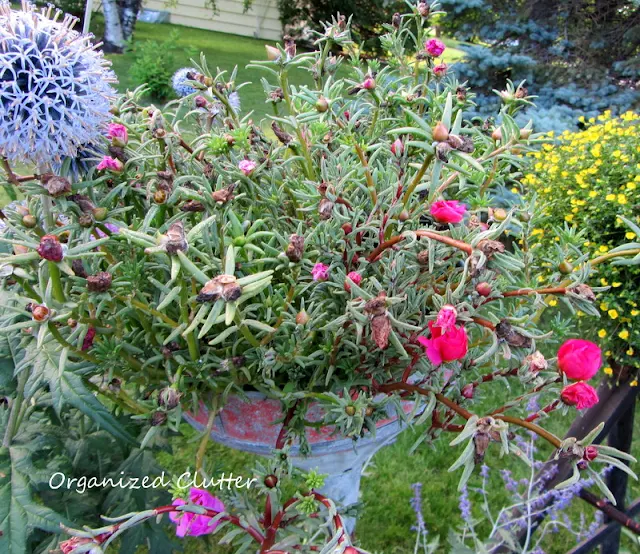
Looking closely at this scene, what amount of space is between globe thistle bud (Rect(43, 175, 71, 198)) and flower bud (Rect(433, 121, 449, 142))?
1.24ft

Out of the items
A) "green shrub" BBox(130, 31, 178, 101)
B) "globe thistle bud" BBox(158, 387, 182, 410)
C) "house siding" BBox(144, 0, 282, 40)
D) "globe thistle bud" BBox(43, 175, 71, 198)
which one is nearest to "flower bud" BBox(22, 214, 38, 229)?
"globe thistle bud" BBox(43, 175, 71, 198)

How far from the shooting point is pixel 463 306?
593 millimetres

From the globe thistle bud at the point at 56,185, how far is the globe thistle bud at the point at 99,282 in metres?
0.09

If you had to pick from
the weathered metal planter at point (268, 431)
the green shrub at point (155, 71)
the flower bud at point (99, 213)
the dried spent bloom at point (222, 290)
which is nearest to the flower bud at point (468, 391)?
the weathered metal planter at point (268, 431)

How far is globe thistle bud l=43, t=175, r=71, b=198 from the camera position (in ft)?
→ 1.83

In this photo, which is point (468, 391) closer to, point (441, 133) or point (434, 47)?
point (441, 133)

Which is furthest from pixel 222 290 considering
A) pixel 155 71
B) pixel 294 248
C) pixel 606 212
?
pixel 155 71

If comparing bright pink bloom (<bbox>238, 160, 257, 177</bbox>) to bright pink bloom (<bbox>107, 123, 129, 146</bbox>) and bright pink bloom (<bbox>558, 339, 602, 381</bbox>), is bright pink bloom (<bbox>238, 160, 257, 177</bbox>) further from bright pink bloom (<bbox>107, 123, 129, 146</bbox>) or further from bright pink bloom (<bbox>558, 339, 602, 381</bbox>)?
bright pink bloom (<bbox>558, 339, 602, 381</bbox>)

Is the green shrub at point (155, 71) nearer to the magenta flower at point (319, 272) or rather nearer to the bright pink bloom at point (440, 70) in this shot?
the bright pink bloom at point (440, 70)

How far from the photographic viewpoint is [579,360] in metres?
0.59

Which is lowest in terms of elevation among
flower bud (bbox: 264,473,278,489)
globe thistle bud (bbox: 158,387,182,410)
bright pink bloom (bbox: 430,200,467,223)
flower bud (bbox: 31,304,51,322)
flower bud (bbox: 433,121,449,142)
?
flower bud (bbox: 264,473,278,489)

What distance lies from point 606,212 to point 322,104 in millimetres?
894

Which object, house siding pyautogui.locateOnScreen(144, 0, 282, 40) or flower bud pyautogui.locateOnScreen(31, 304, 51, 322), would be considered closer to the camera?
flower bud pyautogui.locateOnScreen(31, 304, 51, 322)

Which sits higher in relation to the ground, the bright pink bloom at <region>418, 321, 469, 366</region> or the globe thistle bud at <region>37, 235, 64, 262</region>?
the globe thistle bud at <region>37, 235, 64, 262</region>
